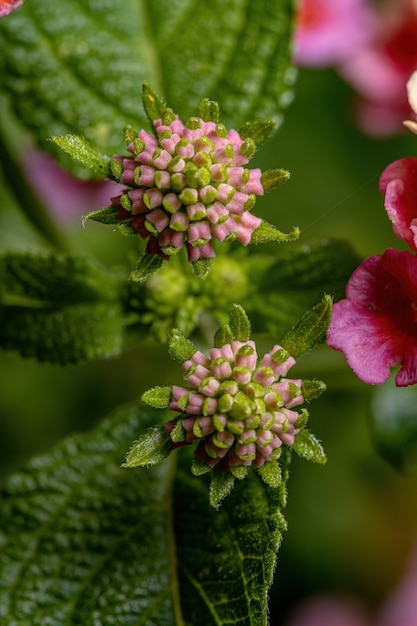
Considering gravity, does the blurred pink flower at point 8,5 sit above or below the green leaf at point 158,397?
above

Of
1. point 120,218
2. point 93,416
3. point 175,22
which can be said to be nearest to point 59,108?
point 175,22

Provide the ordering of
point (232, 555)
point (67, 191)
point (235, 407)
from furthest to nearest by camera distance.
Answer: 1. point (67, 191)
2. point (232, 555)
3. point (235, 407)

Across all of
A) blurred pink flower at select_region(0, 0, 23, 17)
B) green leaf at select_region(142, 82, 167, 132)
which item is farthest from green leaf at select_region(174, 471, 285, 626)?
blurred pink flower at select_region(0, 0, 23, 17)

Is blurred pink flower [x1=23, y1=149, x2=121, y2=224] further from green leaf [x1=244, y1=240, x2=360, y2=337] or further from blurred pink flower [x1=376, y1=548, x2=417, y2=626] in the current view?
blurred pink flower [x1=376, y1=548, x2=417, y2=626]

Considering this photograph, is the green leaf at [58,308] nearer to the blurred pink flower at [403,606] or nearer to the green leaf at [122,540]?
the green leaf at [122,540]

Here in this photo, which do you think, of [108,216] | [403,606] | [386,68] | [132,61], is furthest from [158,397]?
[386,68]

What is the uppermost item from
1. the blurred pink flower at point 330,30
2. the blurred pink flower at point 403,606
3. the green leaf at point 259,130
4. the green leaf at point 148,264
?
the blurred pink flower at point 330,30

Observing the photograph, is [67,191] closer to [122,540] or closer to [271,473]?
[122,540]

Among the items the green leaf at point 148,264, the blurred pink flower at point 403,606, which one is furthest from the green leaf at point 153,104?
the blurred pink flower at point 403,606
